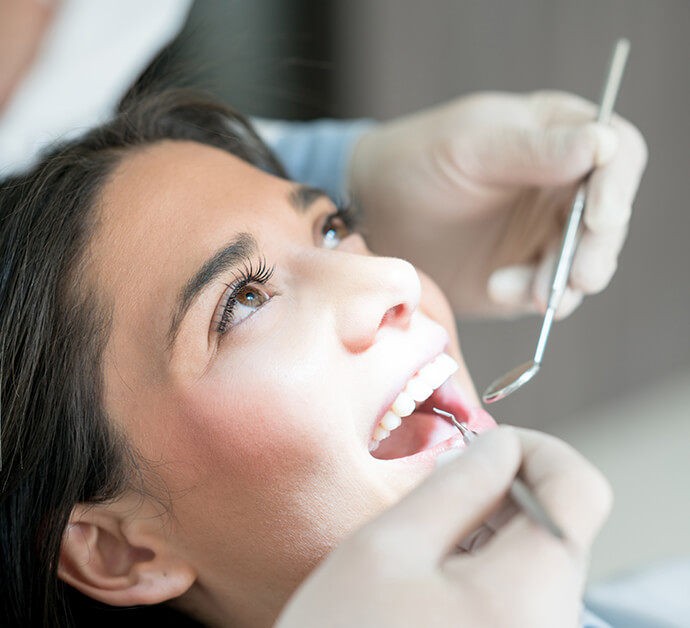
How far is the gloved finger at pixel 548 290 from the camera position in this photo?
3.35 feet

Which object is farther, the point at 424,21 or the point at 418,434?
the point at 424,21

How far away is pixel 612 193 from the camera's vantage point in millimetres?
984

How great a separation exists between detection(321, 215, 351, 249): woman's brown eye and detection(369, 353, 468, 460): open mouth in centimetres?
21

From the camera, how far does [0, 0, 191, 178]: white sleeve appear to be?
1.06 metres

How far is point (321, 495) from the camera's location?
27.8 inches

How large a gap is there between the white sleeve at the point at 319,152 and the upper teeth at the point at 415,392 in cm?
59

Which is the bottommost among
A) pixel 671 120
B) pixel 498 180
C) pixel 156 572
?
pixel 671 120

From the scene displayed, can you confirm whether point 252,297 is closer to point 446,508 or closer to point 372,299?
point 372,299

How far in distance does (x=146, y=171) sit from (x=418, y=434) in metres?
0.42

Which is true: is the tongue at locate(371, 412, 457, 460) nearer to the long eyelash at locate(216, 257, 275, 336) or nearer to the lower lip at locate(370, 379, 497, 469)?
the lower lip at locate(370, 379, 497, 469)

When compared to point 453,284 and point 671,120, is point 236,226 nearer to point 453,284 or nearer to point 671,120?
point 453,284

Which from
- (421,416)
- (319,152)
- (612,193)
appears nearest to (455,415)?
(421,416)

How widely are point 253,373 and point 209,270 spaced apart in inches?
4.3

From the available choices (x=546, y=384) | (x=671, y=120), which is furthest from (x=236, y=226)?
(x=671, y=120)
